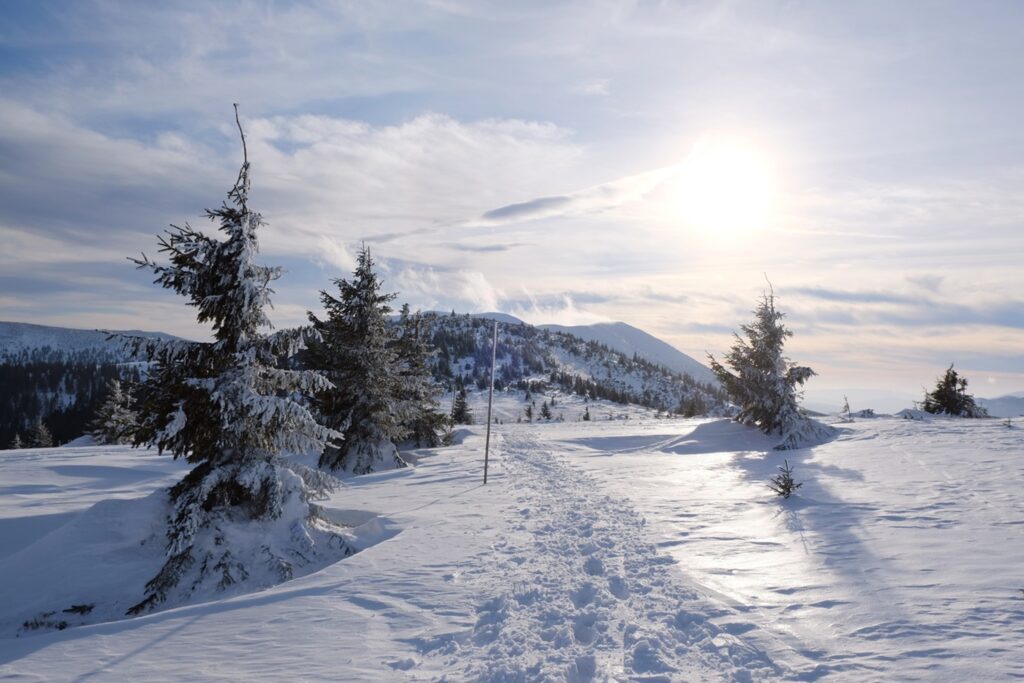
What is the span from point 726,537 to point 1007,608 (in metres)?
4.67

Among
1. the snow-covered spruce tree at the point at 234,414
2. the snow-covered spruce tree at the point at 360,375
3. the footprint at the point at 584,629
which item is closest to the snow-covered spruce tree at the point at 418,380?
the snow-covered spruce tree at the point at 360,375

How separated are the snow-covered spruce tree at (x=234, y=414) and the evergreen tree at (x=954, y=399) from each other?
41.9 metres

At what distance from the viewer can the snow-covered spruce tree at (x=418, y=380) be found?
26234 millimetres

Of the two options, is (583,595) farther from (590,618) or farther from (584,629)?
(584,629)

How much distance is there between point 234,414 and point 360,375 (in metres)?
11.4

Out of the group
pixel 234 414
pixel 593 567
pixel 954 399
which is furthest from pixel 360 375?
pixel 954 399

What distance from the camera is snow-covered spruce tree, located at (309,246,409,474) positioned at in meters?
22.2

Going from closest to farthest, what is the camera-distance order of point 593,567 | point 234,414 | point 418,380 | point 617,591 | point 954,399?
point 617,591 → point 593,567 → point 234,414 → point 418,380 → point 954,399

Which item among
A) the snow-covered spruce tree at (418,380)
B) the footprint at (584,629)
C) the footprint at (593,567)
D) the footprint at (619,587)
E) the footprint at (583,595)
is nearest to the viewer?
the footprint at (584,629)

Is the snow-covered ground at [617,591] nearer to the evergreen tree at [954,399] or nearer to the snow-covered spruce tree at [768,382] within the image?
the snow-covered spruce tree at [768,382]

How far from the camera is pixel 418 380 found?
25938 mm

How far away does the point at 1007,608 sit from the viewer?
603cm

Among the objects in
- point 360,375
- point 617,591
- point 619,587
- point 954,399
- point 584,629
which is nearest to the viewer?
point 584,629

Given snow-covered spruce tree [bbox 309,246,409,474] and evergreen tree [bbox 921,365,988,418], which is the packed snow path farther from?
evergreen tree [bbox 921,365,988,418]
